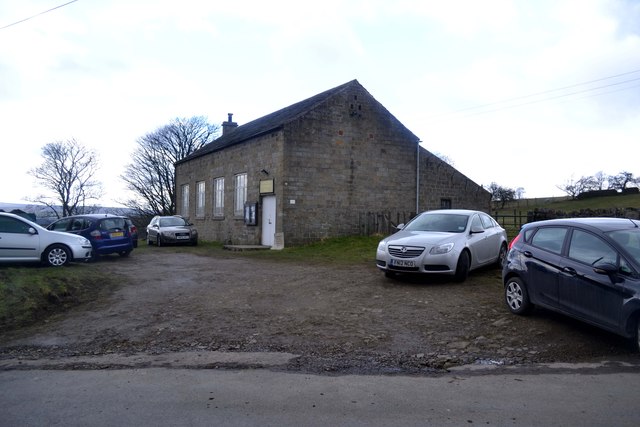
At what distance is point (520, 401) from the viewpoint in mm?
4344

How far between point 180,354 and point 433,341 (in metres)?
3.43

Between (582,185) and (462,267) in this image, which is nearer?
(462,267)

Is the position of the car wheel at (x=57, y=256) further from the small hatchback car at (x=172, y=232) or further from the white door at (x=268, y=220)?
the small hatchback car at (x=172, y=232)

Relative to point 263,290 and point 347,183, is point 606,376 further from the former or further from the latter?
point 347,183

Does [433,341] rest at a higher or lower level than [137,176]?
lower

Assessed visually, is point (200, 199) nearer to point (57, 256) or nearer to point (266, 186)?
point (266, 186)

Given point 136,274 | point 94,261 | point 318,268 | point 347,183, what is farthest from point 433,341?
point 347,183

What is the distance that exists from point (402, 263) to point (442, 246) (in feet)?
2.91

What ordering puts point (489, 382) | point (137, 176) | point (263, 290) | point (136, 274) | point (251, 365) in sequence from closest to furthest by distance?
1. point (489, 382)
2. point (251, 365)
3. point (263, 290)
4. point (136, 274)
5. point (137, 176)

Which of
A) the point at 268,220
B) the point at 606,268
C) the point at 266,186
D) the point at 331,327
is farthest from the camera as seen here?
the point at 268,220

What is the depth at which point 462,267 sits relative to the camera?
9750 millimetres

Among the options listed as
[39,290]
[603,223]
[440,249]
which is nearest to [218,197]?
[39,290]

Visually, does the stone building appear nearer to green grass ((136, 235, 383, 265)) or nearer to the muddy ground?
green grass ((136, 235, 383, 265))

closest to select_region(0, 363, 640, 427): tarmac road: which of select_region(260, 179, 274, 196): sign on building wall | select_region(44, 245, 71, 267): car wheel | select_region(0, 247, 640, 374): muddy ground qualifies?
select_region(0, 247, 640, 374): muddy ground
